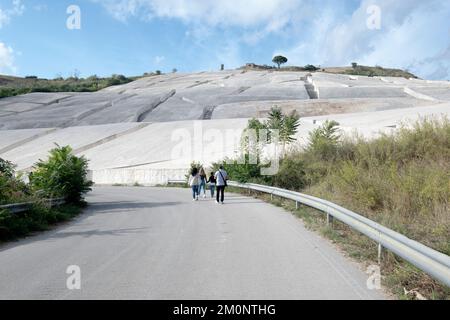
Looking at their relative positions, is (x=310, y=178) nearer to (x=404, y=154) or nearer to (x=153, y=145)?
(x=404, y=154)

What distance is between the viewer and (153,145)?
152 feet

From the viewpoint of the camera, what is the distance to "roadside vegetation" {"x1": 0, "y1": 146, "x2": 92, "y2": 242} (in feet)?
38.1

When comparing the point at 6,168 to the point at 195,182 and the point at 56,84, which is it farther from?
the point at 56,84

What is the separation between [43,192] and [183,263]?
1070 centimetres

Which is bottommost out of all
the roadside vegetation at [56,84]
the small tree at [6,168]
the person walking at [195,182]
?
the person walking at [195,182]

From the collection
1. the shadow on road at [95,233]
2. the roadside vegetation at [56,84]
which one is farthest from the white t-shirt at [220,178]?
the roadside vegetation at [56,84]

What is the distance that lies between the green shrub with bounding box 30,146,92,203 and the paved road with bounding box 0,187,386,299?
212 inches

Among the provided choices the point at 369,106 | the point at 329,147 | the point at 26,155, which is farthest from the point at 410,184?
the point at 369,106

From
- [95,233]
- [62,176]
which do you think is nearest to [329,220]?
[95,233]

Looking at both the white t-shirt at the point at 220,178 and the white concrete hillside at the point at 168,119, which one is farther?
the white concrete hillside at the point at 168,119

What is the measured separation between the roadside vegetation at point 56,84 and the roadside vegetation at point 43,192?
84.0 m

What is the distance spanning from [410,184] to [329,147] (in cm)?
1158

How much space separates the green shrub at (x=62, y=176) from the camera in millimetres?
17734

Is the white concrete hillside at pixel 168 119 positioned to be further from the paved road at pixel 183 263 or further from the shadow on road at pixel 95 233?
the shadow on road at pixel 95 233
